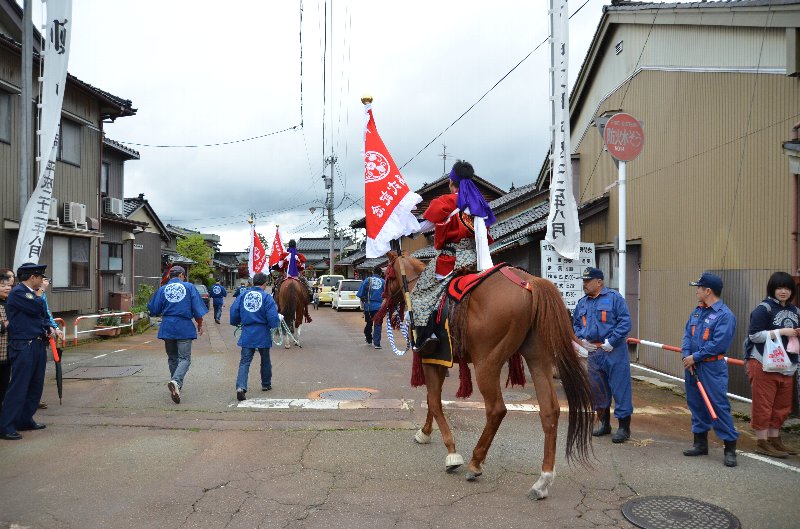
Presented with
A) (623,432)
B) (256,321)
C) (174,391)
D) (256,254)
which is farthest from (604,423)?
(256,254)

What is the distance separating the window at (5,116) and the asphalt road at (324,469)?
7541mm

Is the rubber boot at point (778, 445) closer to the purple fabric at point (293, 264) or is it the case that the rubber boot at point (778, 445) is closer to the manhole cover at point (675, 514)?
the manhole cover at point (675, 514)

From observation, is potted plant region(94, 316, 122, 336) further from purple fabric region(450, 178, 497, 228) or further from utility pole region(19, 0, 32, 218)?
purple fabric region(450, 178, 497, 228)

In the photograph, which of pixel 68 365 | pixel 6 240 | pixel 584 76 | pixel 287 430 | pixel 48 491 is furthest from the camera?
pixel 584 76

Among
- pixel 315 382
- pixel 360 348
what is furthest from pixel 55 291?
pixel 315 382

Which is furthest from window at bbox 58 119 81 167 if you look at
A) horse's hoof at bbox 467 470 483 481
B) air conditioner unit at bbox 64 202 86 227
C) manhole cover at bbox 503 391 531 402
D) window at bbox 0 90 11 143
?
horse's hoof at bbox 467 470 483 481

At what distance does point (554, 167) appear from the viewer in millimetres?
8555

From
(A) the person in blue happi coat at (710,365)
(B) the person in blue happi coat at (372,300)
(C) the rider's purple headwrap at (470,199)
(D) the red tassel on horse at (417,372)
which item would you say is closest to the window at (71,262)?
(B) the person in blue happi coat at (372,300)

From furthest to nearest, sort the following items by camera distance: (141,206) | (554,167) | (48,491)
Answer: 1. (141,206)
2. (554,167)
3. (48,491)

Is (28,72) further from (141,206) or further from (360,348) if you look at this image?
(141,206)

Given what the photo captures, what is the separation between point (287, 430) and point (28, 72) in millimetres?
7968

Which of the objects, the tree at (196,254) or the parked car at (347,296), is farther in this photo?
the tree at (196,254)

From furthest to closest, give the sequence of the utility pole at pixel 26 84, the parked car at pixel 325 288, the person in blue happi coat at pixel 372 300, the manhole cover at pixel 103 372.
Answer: the parked car at pixel 325 288 < the person in blue happi coat at pixel 372 300 < the manhole cover at pixel 103 372 < the utility pole at pixel 26 84

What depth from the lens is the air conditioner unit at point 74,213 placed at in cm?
1511
